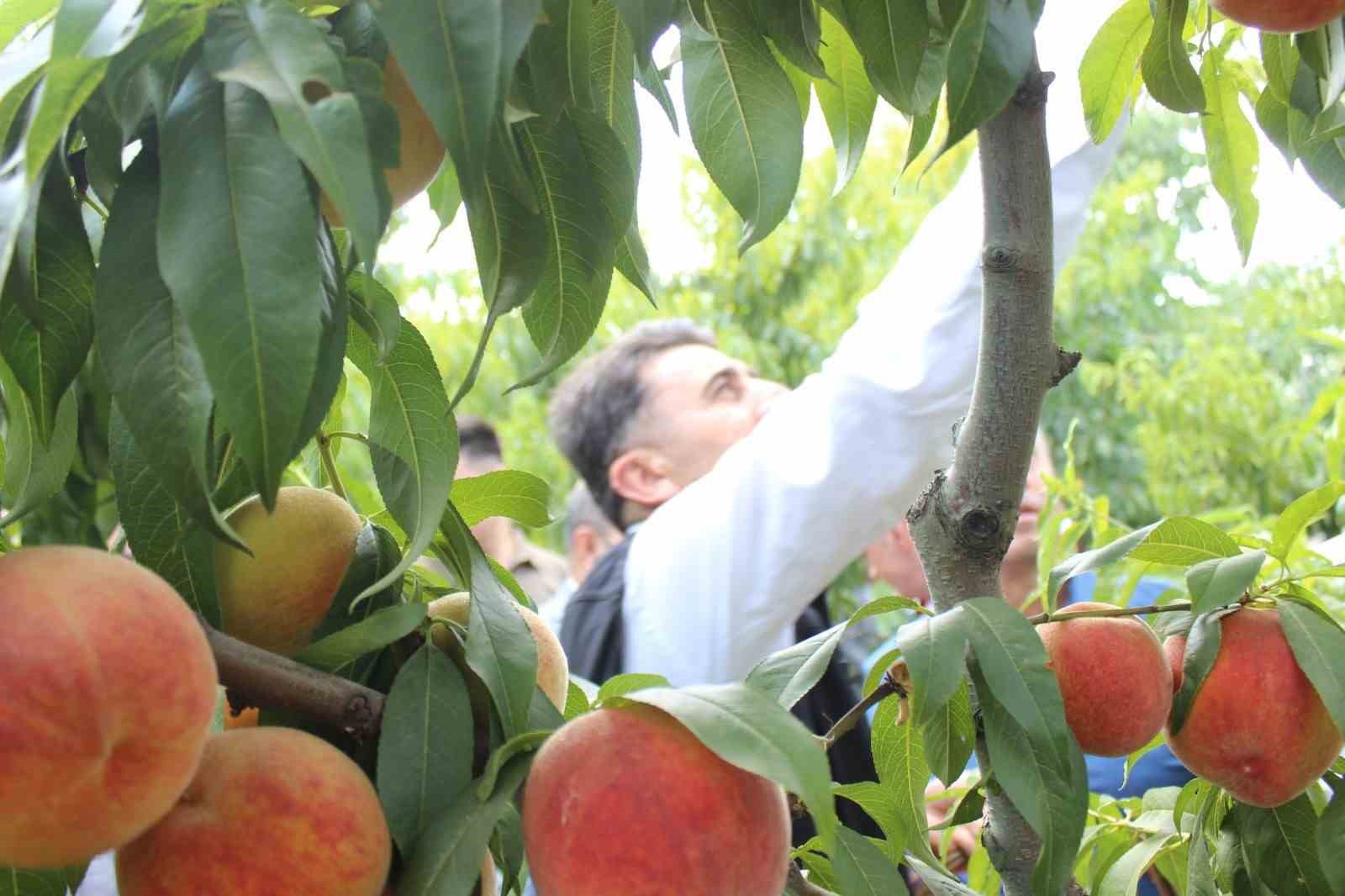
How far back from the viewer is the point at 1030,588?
212 cm

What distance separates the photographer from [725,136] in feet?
1.75

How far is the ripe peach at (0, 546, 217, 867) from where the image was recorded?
1.10ft

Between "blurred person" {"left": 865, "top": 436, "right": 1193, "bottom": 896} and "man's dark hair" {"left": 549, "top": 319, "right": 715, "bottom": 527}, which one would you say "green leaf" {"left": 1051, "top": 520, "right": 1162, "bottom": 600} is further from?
"man's dark hair" {"left": 549, "top": 319, "right": 715, "bottom": 527}

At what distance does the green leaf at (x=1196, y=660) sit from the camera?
58 cm

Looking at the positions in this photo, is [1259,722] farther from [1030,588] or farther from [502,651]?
[1030,588]

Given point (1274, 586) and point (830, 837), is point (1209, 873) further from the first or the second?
point (830, 837)

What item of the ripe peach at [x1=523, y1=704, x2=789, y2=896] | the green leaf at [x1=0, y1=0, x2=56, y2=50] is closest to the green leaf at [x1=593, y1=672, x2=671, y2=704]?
the ripe peach at [x1=523, y1=704, x2=789, y2=896]

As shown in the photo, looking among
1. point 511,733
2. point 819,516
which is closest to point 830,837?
point 511,733

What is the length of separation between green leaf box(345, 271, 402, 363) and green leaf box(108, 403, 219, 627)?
0.28 feet

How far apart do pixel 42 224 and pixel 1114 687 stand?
16.6 inches

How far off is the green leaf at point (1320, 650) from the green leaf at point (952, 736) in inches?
5.1

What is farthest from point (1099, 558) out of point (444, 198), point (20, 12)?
point (20, 12)

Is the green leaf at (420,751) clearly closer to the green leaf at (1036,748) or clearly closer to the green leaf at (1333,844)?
the green leaf at (1036,748)

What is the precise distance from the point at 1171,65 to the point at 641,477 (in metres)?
1.43
